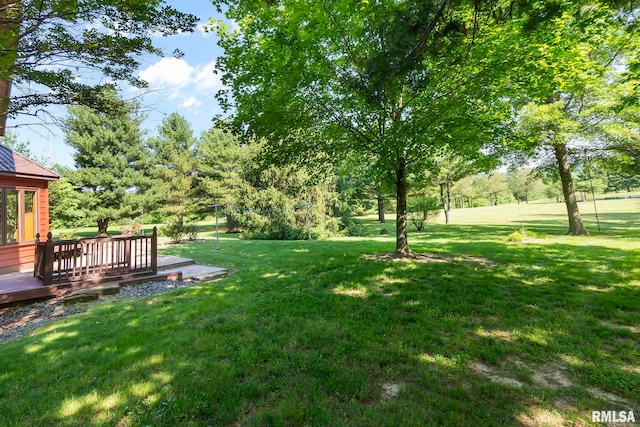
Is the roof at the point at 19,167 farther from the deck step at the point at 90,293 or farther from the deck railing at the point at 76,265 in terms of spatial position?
the deck step at the point at 90,293

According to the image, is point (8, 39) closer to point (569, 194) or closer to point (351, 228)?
point (351, 228)

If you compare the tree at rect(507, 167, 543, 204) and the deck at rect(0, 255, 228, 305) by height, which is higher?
the tree at rect(507, 167, 543, 204)

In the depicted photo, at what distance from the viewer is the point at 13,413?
214 centimetres

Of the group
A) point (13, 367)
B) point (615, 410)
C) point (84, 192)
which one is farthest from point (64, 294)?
point (84, 192)

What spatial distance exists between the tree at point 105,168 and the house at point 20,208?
10939 millimetres

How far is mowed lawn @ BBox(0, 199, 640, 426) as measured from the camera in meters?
2.05

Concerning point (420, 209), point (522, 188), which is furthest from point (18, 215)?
point (522, 188)

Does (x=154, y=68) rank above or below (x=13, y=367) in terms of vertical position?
above

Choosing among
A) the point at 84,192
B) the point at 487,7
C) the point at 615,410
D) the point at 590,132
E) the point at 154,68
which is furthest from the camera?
the point at 84,192

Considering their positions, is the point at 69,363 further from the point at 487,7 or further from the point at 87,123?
the point at 87,123

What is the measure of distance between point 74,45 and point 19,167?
7700 mm

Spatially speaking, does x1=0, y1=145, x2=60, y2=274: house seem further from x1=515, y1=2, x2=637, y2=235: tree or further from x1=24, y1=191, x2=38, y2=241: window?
x1=515, y1=2, x2=637, y2=235: tree

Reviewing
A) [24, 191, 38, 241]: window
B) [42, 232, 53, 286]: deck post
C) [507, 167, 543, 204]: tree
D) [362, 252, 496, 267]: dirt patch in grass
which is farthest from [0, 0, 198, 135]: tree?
[507, 167, 543, 204]: tree

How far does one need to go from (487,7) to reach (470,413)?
429 centimetres
